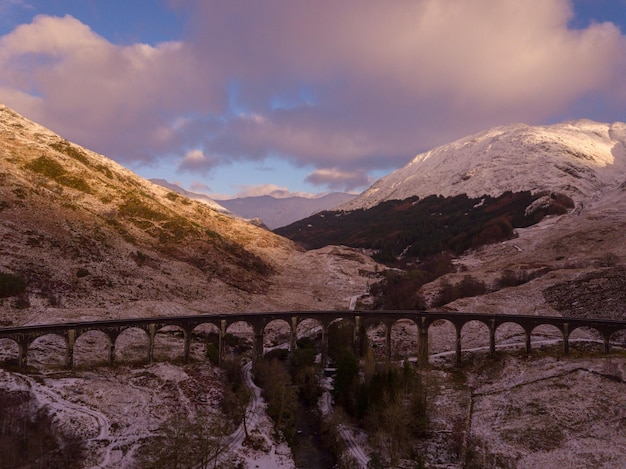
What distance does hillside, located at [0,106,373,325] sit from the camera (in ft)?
287

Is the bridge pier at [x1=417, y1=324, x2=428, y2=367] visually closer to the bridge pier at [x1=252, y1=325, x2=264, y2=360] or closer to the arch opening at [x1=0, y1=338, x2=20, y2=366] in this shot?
the bridge pier at [x1=252, y1=325, x2=264, y2=360]

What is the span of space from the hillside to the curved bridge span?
15981 mm

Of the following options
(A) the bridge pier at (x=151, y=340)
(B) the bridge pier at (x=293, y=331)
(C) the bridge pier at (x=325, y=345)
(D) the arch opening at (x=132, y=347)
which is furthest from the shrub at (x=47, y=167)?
(C) the bridge pier at (x=325, y=345)

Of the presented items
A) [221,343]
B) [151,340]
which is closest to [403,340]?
[221,343]

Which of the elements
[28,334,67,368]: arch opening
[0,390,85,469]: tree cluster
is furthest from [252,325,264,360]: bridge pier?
[0,390,85,469]: tree cluster

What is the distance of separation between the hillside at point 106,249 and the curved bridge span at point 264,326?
1598 centimetres

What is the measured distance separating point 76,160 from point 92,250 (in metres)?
61.7

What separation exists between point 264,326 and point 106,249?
5639 centimetres

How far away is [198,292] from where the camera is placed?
111250 millimetres

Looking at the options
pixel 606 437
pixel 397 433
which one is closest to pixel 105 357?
pixel 397 433

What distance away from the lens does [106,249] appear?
11162 cm

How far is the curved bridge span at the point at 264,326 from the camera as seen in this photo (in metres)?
59.6

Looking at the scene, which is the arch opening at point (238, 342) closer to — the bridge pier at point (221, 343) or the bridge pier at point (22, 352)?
the bridge pier at point (221, 343)

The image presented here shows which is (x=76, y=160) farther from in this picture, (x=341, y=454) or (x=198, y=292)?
(x=341, y=454)
